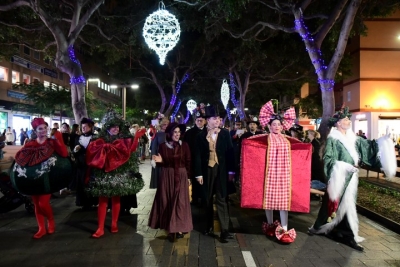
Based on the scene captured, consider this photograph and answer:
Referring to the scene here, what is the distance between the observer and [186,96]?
39.0 metres

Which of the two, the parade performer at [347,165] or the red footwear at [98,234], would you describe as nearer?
the parade performer at [347,165]

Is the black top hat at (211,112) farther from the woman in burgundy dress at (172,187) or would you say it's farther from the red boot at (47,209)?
the red boot at (47,209)

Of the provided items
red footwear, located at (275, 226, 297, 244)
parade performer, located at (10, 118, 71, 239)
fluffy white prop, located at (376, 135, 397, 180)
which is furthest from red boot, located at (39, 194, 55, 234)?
fluffy white prop, located at (376, 135, 397, 180)

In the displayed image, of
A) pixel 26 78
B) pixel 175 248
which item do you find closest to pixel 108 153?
pixel 175 248

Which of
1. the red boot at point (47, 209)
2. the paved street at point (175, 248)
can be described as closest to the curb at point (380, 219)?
the paved street at point (175, 248)

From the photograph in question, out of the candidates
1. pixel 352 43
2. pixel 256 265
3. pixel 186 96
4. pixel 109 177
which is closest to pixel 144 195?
pixel 109 177

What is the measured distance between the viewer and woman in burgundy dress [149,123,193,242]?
5.52 m

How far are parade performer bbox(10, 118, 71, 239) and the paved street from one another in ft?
2.07

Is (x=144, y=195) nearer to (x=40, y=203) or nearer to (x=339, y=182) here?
(x=40, y=203)

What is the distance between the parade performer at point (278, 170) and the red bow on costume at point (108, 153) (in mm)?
1844

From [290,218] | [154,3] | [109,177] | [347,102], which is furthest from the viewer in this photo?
[347,102]

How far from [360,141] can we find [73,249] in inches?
185

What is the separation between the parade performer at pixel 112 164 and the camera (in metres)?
5.76

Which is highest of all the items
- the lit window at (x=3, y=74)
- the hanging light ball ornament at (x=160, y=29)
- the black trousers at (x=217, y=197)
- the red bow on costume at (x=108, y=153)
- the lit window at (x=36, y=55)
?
the lit window at (x=36, y=55)
